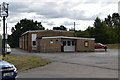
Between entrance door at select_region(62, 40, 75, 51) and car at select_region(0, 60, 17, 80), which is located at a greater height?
entrance door at select_region(62, 40, 75, 51)

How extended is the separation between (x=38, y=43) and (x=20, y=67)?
26.1 metres

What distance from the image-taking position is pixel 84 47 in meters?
38.7

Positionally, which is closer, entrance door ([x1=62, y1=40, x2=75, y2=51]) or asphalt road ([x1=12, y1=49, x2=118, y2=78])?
asphalt road ([x1=12, y1=49, x2=118, y2=78])

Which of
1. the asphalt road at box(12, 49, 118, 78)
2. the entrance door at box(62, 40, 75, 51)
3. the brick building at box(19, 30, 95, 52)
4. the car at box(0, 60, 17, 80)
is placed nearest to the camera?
the car at box(0, 60, 17, 80)

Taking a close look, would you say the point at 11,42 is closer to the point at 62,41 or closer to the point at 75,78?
the point at 62,41

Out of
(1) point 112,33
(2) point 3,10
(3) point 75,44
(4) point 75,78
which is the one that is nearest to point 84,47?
(3) point 75,44

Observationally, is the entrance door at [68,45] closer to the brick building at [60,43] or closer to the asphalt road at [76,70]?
A: the brick building at [60,43]

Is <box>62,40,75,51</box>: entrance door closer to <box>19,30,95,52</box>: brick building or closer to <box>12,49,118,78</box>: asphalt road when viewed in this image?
<box>19,30,95,52</box>: brick building

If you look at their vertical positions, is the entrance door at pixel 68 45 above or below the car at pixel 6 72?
above

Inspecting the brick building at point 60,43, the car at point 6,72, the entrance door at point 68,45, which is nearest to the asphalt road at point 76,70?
the car at point 6,72

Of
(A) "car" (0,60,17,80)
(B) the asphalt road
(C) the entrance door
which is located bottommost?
(B) the asphalt road

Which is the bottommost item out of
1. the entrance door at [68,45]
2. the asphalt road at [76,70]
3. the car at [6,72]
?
the asphalt road at [76,70]

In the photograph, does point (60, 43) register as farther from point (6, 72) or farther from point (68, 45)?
point (6, 72)

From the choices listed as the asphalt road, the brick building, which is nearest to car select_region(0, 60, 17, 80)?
the asphalt road
